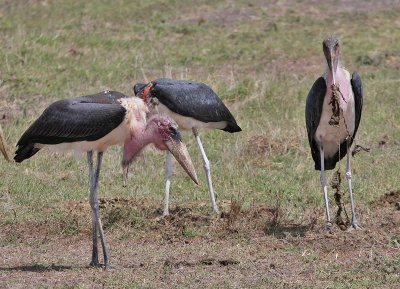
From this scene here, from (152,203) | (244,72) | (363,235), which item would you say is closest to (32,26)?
(244,72)

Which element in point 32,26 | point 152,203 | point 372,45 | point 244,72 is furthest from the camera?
point 32,26

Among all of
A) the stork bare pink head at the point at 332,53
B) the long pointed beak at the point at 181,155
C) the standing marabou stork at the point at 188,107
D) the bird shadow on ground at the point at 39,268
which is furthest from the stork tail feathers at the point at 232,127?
the bird shadow on ground at the point at 39,268

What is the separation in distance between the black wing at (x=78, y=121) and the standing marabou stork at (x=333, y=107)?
169 cm

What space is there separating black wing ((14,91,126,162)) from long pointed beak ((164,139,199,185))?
34 centimetres

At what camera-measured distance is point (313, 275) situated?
589cm

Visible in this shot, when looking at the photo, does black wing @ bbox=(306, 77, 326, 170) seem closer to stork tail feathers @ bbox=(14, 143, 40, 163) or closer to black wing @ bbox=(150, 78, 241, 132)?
black wing @ bbox=(150, 78, 241, 132)

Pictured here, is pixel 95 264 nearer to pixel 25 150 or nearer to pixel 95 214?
pixel 95 214

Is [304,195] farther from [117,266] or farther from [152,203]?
[117,266]

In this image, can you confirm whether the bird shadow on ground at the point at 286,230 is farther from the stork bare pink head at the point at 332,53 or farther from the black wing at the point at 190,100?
the black wing at the point at 190,100

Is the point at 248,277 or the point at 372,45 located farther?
the point at 372,45

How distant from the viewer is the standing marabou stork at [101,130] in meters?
6.01

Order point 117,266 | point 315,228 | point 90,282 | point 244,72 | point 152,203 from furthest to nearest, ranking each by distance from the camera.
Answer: point 244,72
point 152,203
point 315,228
point 117,266
point 90,282

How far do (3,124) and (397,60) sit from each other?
5.98 m

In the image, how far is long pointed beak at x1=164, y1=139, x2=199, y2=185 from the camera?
594cm
